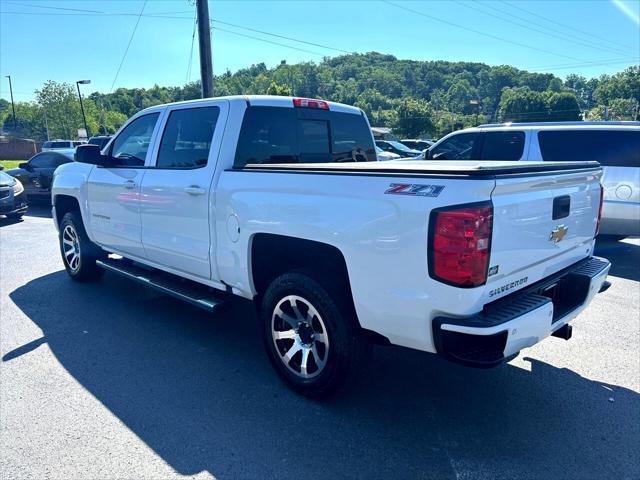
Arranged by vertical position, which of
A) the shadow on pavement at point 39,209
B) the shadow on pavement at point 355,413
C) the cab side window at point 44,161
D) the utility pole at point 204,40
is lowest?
the shadow on pavement at point 39,209

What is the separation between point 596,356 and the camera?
12.9 feet

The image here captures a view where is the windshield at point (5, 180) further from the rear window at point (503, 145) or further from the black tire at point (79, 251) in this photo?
the rear window at point (503, 145)

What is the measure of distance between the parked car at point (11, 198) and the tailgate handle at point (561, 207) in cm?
1173

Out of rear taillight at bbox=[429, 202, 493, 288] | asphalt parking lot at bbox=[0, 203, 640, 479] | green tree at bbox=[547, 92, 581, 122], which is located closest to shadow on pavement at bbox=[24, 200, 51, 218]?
asphalt parking lot at bbox=[0, 203, 640, 479]

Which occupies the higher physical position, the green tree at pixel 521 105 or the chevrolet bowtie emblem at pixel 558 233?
the green tree at pixel 521 105

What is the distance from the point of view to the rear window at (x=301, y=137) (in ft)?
12.6

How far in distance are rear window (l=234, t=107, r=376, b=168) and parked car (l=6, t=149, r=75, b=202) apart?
35.9 ft

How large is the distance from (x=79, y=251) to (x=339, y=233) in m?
4.37

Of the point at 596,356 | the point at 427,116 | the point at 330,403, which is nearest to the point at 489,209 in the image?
the point at 330,403

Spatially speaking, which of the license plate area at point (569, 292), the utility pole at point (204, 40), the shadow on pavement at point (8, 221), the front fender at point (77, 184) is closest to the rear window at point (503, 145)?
the license plate area at point (569, 292)

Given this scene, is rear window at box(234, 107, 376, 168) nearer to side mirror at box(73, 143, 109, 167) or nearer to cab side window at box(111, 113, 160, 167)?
cab side window at box(111, 113, 160, 167)

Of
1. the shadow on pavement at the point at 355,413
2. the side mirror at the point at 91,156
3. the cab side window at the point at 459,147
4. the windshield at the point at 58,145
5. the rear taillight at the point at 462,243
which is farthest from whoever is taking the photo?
the windshield at the point at 58,145

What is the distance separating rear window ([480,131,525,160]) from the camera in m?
7.39

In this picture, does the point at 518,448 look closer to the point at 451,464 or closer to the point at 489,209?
the point at 451,464
